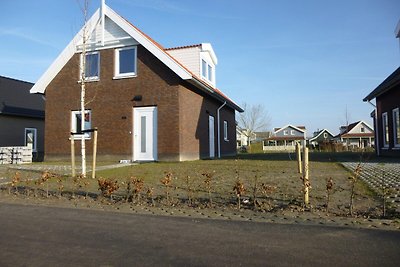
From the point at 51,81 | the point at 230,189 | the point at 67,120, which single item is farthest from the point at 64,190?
the point at 51,81

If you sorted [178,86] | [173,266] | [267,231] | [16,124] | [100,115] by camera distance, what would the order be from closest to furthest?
[173,266] < [267,231] < [178,86] < [100,115] < [16,124]

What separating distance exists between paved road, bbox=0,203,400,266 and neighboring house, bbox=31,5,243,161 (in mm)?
10948

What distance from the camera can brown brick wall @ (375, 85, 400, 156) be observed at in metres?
17.6

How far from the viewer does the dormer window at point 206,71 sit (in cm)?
2149

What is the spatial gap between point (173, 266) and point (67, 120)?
16.4 m

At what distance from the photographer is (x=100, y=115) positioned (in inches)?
695

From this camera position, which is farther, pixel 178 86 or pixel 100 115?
pixel 100 115

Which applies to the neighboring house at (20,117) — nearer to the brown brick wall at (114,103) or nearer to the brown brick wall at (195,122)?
the brown brick wall at (114,103)

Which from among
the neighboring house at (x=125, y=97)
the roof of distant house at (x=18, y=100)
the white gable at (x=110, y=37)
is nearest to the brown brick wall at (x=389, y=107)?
the neighboring house at (x=125, y=97)

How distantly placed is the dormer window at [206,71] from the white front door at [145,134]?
225 inches

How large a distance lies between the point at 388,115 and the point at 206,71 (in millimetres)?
10465

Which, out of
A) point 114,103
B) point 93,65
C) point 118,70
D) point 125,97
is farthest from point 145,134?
point 93,65

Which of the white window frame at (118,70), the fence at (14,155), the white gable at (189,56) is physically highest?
the white gable at (189,56)

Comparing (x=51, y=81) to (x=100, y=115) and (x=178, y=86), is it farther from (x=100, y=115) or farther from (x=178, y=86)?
(x=178, y=86)
